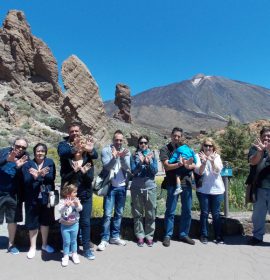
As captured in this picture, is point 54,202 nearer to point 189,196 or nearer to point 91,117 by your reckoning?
point 189,196

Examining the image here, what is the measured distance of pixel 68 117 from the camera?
30.8m

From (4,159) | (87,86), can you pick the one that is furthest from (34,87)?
(4,159)

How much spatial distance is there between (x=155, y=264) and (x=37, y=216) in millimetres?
1717

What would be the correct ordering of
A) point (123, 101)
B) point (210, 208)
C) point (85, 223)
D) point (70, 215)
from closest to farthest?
point (70, 215), point (85, 223), point (210, 208), point (123, 101)

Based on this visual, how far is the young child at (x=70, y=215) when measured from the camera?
15.7ft

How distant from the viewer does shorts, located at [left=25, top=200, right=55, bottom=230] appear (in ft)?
16.4

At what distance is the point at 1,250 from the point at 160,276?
2.34 meters

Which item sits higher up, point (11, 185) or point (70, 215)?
point (11, 185)

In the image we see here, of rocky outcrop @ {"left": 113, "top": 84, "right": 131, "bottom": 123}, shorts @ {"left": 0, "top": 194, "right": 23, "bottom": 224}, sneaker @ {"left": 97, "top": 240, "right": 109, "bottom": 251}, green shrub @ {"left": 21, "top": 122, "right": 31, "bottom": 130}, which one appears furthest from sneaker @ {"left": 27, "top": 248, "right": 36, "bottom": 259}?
rocky outcrop @ {"left": 113, "top": 84, "right": 131, "bottom": 123}

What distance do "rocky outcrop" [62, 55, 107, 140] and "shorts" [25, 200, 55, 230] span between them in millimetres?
25694

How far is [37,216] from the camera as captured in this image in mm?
5047

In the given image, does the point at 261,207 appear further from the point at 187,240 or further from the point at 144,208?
the point at 144,208

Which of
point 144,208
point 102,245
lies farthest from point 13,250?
point 144,208

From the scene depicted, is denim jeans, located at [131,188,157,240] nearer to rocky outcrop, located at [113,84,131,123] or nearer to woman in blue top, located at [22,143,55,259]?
woman in blue top, located at [22,143,55,259]
